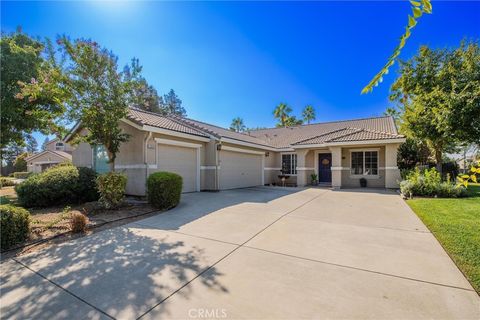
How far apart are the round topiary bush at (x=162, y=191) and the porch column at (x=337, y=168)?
35.7ft

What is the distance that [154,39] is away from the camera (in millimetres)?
8227

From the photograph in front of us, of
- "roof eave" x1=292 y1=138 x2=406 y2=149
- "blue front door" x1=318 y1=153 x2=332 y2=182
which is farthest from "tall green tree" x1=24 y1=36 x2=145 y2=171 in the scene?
"blue front door" x1=318 y1=153 x2=332 y2=182

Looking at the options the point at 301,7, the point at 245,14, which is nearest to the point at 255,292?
the point at 301,7

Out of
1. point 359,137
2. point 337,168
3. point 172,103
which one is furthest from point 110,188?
point 172,103

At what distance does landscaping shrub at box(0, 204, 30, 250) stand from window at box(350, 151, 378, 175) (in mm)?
16268

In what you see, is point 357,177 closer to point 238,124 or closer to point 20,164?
point 238,124

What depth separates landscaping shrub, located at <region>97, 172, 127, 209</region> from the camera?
7446mm

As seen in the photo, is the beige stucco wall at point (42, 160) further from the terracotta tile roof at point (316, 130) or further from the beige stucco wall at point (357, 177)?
the beige stucco wall at point (357, 177)

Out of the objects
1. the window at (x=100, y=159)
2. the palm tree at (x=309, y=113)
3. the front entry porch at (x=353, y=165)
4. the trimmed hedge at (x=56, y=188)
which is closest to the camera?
the trimmed hedge at (x=56, y=188)

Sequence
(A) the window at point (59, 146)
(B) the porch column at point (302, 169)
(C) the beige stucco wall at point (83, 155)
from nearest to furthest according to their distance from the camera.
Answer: (C) the beige stucco wall at point (83, 155)
(B) the porch column at point (302, 169)
(A) the window at point (59, 146)

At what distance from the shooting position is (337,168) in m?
14.6

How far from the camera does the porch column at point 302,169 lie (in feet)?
53.6

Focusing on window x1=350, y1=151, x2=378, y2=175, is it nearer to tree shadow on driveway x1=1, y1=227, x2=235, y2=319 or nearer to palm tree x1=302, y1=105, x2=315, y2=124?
tree shadow on driveway x1=1, y1=227, x2=235, y2=319

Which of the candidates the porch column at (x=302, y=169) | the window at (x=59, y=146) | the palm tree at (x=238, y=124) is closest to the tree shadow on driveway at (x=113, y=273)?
the porch column at (x=302, y=169)
